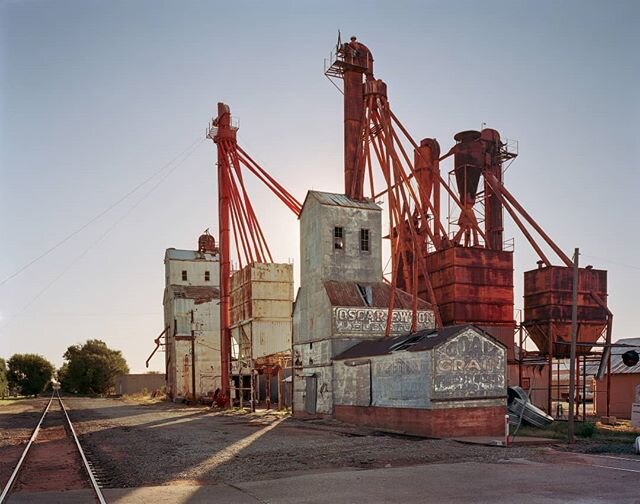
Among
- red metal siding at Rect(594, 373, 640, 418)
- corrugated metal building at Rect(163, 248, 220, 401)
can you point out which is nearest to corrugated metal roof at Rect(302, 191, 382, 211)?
red metal siding at Rect(594, 373, 640, 418)

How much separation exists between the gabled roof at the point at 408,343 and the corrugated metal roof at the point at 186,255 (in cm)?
3669

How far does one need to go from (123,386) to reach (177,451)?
249 ft

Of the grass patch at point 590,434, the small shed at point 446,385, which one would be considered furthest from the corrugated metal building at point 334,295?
the grass patch at point 590,434

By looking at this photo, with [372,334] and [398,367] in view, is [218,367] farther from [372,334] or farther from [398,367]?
[398,367]

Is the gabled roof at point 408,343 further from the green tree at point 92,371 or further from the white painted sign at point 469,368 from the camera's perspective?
the green tree at point 92,371

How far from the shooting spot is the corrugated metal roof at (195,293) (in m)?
62.3

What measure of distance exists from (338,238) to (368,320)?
15.3 ft

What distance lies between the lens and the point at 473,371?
23.3 m

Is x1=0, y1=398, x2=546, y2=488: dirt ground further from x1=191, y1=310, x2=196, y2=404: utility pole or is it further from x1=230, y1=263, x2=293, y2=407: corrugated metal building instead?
x1=191, y1=310, x2=196, y2=404: utility pole

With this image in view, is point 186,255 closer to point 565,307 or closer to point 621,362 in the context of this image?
point 565,307

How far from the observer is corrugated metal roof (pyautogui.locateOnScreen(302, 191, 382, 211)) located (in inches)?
1355

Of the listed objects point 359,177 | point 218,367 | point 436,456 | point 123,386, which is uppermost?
point 359,177

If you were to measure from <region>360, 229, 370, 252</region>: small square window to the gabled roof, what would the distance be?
5630 millimetres

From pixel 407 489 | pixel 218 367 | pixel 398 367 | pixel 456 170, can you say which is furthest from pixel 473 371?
pixel 218 367
